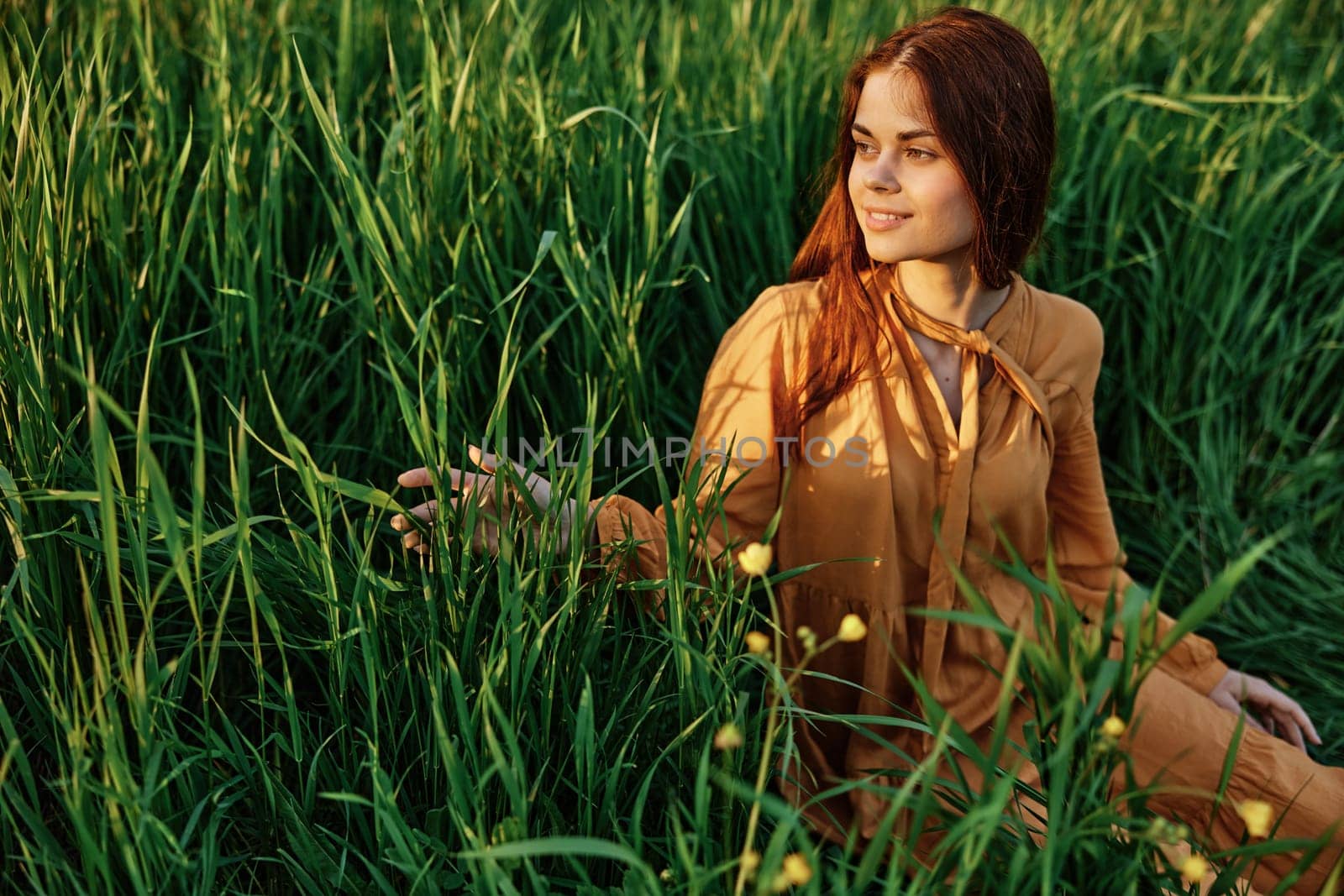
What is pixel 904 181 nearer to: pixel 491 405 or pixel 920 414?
pixel 920 414

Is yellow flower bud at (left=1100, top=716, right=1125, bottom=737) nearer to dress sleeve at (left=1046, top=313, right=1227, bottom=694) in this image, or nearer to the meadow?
the meadow

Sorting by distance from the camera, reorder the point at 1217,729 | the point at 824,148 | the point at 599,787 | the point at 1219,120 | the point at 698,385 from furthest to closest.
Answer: the point at 1219,120, the point at 824,148, the point at 698,385, the point at 1217,729, the point at 599,787

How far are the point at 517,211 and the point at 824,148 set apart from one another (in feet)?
2.25

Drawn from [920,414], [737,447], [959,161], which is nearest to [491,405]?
[737,447]

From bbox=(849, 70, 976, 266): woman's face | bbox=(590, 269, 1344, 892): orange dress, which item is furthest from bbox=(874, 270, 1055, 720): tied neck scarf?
bbox=(849, 70, 976, 266): woman's face

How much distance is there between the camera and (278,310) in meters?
1.79

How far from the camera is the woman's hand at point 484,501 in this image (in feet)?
4.20

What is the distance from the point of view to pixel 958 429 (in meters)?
1.56

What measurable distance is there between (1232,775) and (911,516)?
57 cm

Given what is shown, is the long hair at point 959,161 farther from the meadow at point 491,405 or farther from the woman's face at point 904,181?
the meadow at point 491,405

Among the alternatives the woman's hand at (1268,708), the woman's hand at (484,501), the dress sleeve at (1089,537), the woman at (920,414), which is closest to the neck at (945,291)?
the woman at (920,414)

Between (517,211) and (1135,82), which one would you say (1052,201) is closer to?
(1135,82)

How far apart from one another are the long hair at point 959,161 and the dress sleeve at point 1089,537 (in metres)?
0.30

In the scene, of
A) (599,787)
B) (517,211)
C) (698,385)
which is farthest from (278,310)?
(599,787)
